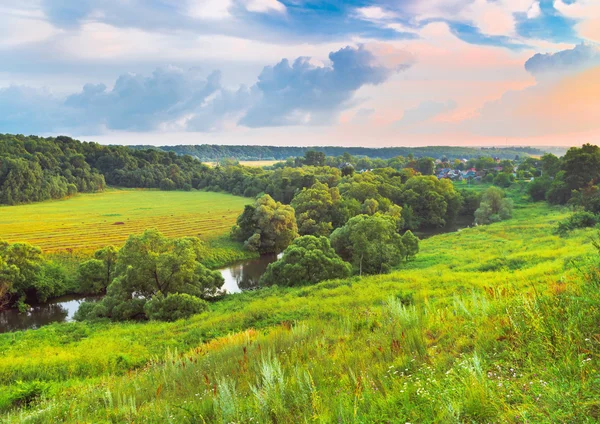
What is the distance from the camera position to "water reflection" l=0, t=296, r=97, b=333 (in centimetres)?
2659

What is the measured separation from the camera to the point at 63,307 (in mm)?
30234

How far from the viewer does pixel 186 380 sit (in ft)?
23.8

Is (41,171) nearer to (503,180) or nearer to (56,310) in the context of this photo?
(56,310)

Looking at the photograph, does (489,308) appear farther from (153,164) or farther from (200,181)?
(153,164)

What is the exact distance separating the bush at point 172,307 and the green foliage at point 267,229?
76.1ft

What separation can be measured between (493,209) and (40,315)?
62.2m

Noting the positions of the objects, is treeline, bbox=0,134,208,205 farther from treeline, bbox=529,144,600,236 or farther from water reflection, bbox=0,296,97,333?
treeline, bbox=529,144,600,236

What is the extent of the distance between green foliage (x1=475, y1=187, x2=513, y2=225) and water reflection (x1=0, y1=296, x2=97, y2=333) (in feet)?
182

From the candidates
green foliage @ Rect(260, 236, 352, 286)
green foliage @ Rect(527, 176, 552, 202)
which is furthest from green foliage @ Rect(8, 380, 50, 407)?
green foliage @ Rect(527, 176, 552, 202)

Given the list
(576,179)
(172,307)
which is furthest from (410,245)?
(576,179)

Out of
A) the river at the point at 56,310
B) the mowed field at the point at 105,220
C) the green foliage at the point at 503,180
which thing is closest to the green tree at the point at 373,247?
the river at the point at 56,310

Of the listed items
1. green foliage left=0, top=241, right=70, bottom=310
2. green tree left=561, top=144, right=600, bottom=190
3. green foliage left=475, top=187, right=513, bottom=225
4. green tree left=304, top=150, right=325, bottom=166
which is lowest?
green foliage left=0, top=241, right=70, bottom=310

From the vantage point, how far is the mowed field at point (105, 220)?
45.9m

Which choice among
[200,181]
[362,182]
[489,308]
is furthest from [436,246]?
[200,181]
